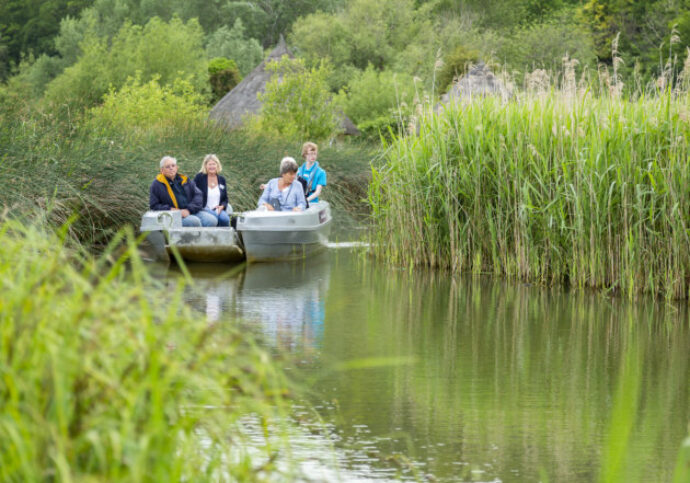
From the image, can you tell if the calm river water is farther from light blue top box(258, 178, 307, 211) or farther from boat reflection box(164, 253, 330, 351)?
light blue top box(258, 178, 307, 211)

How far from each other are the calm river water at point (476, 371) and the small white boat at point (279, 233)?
1.12m

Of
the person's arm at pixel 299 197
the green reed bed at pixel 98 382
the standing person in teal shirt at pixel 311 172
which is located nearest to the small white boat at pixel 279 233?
the person's arm at pixel 299 197

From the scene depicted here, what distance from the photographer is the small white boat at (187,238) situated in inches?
529

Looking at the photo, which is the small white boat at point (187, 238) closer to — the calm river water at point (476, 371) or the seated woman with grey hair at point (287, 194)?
the calm river water at point (476, 371)

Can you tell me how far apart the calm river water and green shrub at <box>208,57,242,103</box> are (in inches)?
1766

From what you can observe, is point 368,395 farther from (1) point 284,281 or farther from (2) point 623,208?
(1) point 284,281

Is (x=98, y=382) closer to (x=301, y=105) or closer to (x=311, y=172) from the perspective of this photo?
(x=311, y=172)

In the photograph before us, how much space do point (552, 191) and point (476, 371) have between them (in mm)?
4547

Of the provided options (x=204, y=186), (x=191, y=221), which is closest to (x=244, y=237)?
(x=191, y=221)

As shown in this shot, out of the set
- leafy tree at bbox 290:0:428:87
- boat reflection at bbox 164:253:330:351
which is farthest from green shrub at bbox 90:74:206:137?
leafy tree at bbox 290:0:428:87

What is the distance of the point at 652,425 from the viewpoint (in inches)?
242

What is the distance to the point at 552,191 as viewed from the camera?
11680 millimetres

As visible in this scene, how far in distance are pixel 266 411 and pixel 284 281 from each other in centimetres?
948

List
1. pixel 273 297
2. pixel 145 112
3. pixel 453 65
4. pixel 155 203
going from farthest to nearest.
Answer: pixel 453 65, pixel 145 112, pixel 155 203, pixel 273 297
